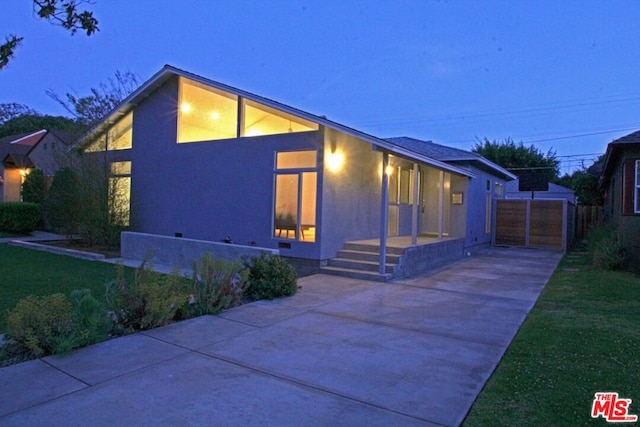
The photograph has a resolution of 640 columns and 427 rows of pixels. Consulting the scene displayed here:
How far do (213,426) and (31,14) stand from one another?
3.12m

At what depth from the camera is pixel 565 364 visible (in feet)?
14.7

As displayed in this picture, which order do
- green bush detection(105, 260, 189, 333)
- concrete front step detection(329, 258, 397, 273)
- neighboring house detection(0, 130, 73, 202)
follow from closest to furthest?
green bush detection(105, 260, 189, 333) < concrete front step detection(329, 258, 397, 273) < neighboring house detection(0, 130, 73, 202)

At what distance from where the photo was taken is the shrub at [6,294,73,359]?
4508mm

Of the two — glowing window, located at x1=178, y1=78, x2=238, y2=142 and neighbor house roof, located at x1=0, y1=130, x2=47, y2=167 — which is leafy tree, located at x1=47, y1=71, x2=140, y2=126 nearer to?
glowing window, located at x1=178, y1=78, x2=238, y2=142

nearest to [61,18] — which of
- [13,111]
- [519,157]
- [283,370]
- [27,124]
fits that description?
[283,370]

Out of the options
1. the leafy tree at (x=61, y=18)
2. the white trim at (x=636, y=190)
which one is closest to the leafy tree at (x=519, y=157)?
the white trim at (x=636, y=190)

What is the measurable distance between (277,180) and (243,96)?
2.35 m

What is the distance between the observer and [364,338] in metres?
5.35

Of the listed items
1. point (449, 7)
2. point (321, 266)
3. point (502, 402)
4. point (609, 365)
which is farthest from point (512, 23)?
point (502, 402)

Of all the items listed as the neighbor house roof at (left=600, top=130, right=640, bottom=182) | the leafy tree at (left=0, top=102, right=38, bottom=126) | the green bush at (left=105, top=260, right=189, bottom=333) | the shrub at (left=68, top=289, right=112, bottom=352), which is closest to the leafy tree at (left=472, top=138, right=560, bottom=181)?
the neighbor house roof at (left=600, top=130, right=640, bottom=182)

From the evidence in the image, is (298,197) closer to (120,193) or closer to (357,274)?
(357,274)

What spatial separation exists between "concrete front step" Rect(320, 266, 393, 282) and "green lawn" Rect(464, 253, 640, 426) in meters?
2.98

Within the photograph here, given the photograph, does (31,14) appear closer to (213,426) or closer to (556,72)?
(213,426)

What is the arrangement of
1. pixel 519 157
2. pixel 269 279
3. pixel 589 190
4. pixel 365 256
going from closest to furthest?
pixel 269 279 < pixel 365 256 < pixel 589 190 < pixel 519 157
